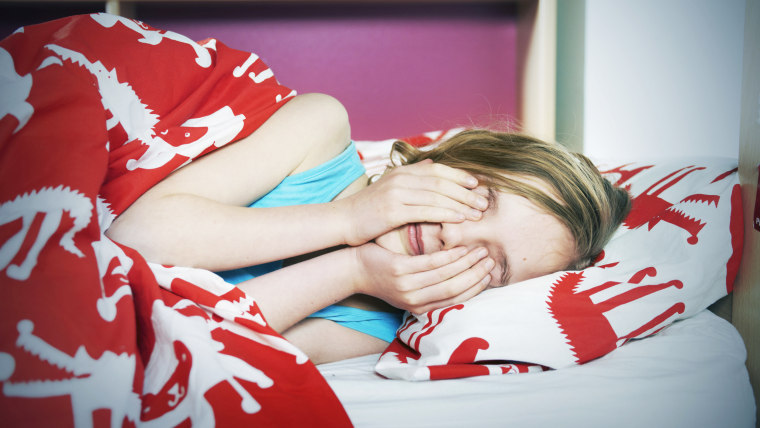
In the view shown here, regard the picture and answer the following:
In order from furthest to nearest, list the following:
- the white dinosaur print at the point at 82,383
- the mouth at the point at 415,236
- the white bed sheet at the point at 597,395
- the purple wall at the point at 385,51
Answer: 1. the purple wall at the point at 385,51
2. the mouth at the point at 415,236
3. the white bed sheet at the point at 597,395
4. the white dinosaur print at the point at 82,383

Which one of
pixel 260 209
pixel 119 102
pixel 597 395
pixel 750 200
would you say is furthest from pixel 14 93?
pixel 750 200

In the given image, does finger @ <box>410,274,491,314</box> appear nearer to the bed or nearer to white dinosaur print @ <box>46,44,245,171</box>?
the bed

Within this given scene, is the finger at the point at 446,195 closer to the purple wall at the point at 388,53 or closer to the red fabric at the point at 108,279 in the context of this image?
the red fabric at the point at 108,279

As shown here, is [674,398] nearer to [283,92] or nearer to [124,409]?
→ [124,409]

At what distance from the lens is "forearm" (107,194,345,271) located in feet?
2.15

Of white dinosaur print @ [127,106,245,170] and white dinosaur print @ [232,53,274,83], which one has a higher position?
white dinosaur print @ [232,53,274,83]

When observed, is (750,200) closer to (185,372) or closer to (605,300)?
(605,300)

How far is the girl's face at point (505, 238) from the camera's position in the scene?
726mm

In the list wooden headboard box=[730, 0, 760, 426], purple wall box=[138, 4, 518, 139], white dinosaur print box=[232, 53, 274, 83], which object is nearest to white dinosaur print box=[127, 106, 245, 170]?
white dinosaur print box=[232, 53, 274, 83]

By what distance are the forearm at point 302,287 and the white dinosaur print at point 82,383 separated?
0.82 feet

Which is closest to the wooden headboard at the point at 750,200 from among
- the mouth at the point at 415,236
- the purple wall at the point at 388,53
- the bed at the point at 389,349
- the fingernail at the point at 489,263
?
the bed at the point at 389,349

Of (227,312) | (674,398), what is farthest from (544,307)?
(227,312)

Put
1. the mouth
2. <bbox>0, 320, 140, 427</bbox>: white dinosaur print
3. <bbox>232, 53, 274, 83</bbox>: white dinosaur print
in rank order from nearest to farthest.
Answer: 1. <bbox>0, 320, 140, 427</bbox>: white dinosaur print
2. the mouth
3. <bbox>232, 53, 274, 83</bbox>: white dinosaur print

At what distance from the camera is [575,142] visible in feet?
5.30
